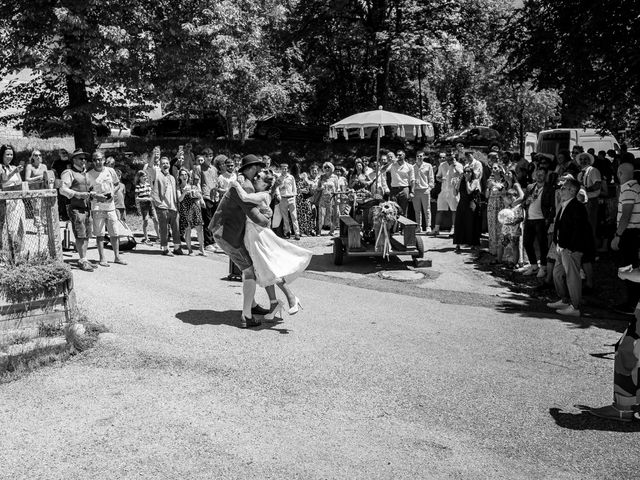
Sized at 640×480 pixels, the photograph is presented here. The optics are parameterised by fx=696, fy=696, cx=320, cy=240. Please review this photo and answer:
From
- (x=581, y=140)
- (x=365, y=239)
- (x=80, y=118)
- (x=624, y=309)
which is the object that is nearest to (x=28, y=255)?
(x=365, y=239)

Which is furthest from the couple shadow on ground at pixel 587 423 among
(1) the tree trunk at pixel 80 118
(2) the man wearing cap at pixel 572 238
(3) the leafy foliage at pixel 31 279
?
(1) the tree trunk at pixel 80 118

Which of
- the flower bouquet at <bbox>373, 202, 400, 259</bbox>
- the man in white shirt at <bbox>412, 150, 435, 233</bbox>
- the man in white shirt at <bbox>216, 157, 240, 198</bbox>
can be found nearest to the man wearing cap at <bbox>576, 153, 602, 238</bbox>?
the flower bouquet at <bbox>373, 202, 400, 259</bbox>

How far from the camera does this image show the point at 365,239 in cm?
1405

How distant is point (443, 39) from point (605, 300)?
23.0 metres

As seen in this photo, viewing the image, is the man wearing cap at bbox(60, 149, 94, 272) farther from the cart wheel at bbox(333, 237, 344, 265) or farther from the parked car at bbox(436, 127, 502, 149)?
the parked car at bbox(436, 127, 502, 149)

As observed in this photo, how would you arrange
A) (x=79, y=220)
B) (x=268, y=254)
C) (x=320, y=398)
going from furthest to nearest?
1. (x=79, y=220)
2. (x=268, y=254)
3. (x=320, y=398)

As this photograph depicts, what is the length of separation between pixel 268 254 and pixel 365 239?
19.4ft

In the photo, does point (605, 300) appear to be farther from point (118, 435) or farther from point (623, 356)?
point (118, 435)

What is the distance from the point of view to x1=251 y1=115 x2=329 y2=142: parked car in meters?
34.2

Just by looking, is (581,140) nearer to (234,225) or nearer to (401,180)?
(401,180)

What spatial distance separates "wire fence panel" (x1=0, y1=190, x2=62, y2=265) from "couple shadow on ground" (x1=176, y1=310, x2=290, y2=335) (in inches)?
67.8

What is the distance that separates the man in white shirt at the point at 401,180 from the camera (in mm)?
17062

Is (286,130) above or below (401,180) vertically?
above

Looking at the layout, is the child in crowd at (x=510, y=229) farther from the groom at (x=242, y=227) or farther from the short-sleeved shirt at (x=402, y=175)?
the groom at (x=242, y=227)
